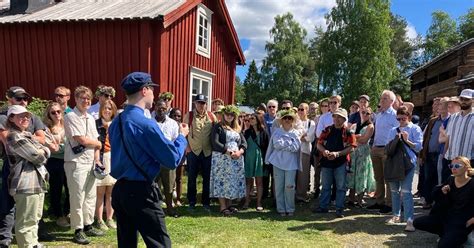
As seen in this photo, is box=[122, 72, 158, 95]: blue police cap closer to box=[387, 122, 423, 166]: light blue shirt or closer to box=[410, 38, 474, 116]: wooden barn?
box=[387, 122, 423, 166]: light blue shirt

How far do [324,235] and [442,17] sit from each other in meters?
54.5

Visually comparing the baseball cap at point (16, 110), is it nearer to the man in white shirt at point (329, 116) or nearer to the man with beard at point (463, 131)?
the man in white shirt at point (329, 116)

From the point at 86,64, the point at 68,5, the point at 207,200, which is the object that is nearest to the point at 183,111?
the point at 86,64

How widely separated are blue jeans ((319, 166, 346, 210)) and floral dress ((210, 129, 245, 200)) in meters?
1.44

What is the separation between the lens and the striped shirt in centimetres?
574

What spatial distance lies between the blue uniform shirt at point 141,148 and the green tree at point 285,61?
40.3 m

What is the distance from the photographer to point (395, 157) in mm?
6379

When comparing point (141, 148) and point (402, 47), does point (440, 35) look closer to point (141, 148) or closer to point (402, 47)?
point (402, 47)

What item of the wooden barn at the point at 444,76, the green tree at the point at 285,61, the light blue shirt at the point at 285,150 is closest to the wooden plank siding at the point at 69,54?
the light blue shirt at the point at 285,150

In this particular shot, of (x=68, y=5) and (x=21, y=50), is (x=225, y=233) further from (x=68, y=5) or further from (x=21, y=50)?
(x=68, y=5)

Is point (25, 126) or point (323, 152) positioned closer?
point (25, 126)

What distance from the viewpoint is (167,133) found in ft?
21.2

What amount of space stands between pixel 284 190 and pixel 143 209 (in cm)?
429

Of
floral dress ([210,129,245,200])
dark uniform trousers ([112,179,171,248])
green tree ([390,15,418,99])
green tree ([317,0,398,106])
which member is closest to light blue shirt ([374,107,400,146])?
floral dress ([210,129,245,200])
